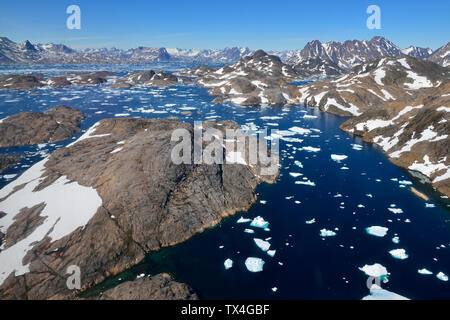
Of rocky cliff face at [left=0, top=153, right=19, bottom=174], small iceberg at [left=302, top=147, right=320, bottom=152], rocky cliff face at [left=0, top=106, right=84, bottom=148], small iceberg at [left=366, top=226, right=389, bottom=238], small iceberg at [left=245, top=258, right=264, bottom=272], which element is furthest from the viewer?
rocky cliff face at [left=0, top=106, right=84, bottom=148]

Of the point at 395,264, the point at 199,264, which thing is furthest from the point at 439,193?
the point at 199,264

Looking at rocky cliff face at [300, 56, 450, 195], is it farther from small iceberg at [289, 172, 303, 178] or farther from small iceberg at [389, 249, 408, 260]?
small iceberg at [289, 172, 303, 178]

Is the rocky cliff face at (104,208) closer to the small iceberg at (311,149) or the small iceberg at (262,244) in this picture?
the small iceberg at (262,244)

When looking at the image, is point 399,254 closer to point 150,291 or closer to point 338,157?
point 150,291

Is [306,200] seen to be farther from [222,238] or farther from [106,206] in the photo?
[106,206]

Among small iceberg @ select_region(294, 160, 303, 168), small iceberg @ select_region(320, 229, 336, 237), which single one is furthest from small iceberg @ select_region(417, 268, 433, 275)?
small iceberg @ select_region(294, 160, 303, 168)
